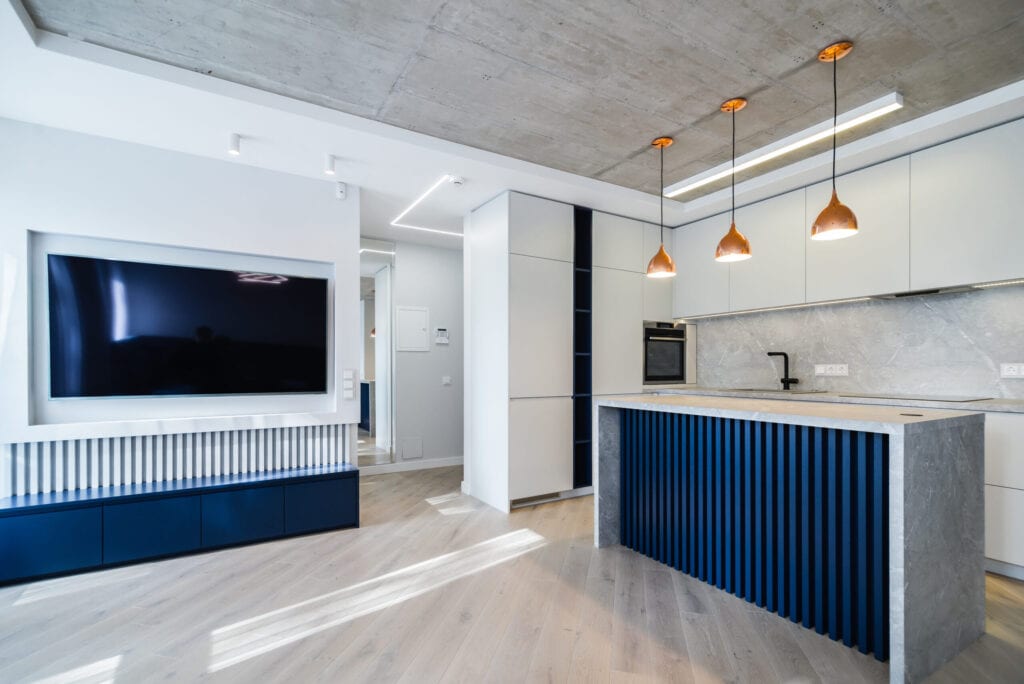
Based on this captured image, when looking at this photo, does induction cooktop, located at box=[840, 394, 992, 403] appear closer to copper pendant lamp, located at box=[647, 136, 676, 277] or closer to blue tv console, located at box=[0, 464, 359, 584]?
copper pendant lamp, located at box=[647, 136, 676, 277]

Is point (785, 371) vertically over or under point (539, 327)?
under

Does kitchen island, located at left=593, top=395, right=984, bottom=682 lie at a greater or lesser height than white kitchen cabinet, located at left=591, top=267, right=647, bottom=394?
lesser

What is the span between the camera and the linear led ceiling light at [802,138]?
2930 millimetres

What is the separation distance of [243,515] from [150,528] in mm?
514

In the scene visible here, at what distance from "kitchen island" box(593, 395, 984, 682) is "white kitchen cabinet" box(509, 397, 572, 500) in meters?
1.47

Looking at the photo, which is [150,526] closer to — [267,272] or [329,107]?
[267,272]

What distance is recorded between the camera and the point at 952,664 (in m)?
1.99

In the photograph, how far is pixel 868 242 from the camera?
3695 millimetres

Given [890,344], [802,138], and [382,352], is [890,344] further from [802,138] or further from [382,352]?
[382,352]

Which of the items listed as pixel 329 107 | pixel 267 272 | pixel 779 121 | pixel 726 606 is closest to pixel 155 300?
pixel 267 272

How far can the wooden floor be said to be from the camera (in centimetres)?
197

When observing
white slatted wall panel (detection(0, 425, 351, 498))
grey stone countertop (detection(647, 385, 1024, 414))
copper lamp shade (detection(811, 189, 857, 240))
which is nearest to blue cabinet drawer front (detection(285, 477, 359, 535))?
white slatted wall panel (detection(0, 425, 351, 498))

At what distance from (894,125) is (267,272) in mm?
4643

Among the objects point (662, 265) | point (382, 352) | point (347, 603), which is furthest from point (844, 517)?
point (382, 352)
